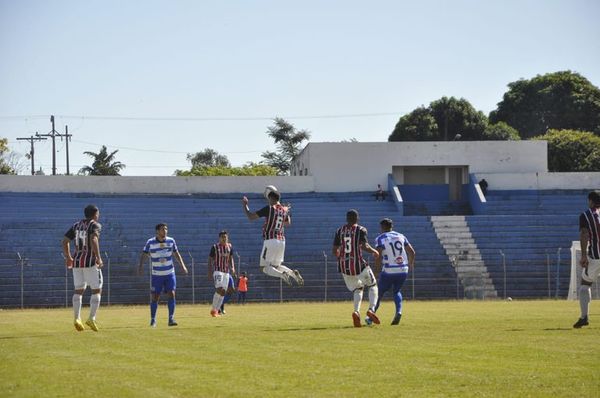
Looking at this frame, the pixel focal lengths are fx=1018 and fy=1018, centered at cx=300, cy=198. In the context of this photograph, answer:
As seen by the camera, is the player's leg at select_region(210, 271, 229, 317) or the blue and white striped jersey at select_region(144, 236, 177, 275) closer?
the blue and white striped jersey at select_region(144, 236, 177, 275)

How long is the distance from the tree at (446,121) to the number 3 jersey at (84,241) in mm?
81311

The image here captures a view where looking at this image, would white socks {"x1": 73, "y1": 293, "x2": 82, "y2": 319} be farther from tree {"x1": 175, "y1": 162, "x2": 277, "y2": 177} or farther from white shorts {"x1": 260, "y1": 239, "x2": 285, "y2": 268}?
tree {"x1": 175, "y1": 162, "x2": 277, "y2": 177}

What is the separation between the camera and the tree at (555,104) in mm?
100812

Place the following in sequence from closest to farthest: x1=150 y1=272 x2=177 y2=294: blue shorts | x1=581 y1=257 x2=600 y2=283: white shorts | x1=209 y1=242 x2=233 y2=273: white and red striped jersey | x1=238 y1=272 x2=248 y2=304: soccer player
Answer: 1. x1=581 y1=257 x2=600 y2=283: white shorts
2. x1=150 y1=272 x2=177 y2=294: blue shorts
3. x1=209 y1=242 x2=233 y2=273: white and red striped jersey
4. x1=238 y1=272 x2=248 y2=304: soccer player

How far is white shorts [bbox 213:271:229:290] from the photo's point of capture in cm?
2720

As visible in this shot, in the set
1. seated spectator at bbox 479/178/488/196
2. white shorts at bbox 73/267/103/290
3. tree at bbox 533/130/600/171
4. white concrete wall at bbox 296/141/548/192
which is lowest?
white shorts at bbox 73/267/103/290

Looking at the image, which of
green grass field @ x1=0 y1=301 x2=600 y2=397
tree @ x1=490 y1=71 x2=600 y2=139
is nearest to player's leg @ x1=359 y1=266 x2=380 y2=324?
green grass field @ x1=0 y1=301 x2=600 y2=397

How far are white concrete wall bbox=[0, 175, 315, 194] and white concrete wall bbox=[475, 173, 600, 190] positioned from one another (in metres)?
10.3

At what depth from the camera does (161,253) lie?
69.2 ft

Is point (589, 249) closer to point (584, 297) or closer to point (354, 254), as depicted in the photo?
point (584, 297)

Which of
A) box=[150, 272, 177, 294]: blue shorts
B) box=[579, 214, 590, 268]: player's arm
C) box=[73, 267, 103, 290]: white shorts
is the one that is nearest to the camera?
box=[579, 214, 590, 268]: player's arm

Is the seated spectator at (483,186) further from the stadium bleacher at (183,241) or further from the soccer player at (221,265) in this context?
the soccer player at (221,265)

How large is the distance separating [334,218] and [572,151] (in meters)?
42.8

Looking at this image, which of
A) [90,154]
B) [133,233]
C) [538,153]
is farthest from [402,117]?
[133,233]
